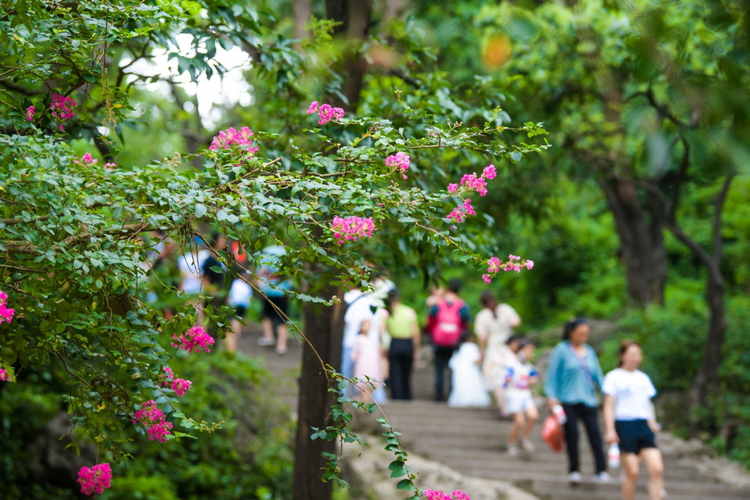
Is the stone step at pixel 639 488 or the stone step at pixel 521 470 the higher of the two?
the stone step at pixel 521 470

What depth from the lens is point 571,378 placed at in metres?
7.30

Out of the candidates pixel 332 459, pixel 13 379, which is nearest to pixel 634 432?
pixel 332 459

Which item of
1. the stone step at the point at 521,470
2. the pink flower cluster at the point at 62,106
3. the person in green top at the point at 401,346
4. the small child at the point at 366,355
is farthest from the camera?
the person in green top at the point at 401,346

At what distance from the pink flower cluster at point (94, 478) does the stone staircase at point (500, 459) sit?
504 cm

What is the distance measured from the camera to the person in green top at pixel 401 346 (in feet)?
31.9

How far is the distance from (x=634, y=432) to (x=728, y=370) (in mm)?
4798

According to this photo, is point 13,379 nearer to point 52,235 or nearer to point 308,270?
point 52,235

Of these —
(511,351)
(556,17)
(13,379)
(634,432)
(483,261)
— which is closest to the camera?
(13,379)

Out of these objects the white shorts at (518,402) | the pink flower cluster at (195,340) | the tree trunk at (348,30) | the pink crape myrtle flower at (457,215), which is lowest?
the white shorts at (518,402)

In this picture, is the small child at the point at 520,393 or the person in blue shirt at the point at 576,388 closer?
the person in blue shirt at the point at 576,388

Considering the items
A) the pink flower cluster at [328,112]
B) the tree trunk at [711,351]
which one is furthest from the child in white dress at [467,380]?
the pink flower cluster at [328,112]

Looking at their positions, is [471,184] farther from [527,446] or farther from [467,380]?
[467,380]

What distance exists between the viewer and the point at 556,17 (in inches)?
394

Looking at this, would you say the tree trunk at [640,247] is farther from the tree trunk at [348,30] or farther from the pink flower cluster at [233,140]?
the pink flower cluster at [233,140]
